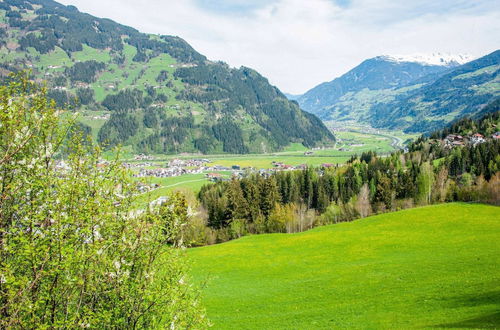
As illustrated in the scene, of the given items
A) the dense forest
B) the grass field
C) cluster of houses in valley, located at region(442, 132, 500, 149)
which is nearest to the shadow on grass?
the grass field

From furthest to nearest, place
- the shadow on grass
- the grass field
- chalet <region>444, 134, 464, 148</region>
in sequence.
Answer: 1. chalet <region>444, 134, 464, 148</region>
2. the grass field
3. the shadow on grass

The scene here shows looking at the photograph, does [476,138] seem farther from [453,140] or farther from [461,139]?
[453,140]

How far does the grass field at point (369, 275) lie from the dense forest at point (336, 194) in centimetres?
1490

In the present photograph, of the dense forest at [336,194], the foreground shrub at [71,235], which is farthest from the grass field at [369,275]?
the dense forest at [336,194]

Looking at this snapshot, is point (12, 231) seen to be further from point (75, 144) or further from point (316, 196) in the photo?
point (316, 196)

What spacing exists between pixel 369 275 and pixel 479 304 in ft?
53.8

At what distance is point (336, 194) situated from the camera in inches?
4599

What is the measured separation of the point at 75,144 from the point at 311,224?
87842 millimetres

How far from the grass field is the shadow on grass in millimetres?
71

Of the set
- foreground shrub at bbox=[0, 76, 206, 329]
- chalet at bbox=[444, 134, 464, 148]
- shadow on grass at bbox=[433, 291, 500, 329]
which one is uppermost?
chalet at bbox=[444, 134, 464, 148]

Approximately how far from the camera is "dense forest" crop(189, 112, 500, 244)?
94.7m

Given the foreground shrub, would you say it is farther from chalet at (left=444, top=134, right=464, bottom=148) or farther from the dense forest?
chalet at (left=444, top=134, right=464, bottom=148)

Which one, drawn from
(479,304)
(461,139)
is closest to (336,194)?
(479,304)

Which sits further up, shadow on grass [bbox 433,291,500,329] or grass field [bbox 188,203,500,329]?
shadow on grass [bbox 433,291,500,329]
